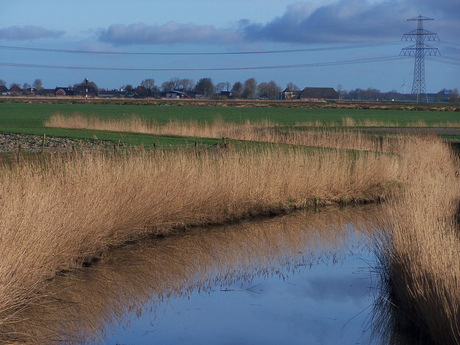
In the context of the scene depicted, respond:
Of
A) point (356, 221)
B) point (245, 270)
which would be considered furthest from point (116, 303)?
point (356, 221)

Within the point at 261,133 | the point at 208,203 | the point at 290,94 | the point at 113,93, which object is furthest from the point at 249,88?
the point at 208,203

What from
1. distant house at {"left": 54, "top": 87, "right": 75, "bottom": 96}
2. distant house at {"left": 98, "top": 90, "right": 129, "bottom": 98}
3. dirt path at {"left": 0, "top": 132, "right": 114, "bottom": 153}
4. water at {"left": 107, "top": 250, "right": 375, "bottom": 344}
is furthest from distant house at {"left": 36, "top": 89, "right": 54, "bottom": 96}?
water at {"left": 107, "top": 250, "right": 375, "bottom": 344}

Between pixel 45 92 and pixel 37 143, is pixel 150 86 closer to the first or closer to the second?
pixel 45 92

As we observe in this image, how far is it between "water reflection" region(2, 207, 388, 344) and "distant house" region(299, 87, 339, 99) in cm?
15291

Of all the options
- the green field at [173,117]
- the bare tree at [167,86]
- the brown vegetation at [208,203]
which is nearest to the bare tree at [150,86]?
the bare tree at [167,86]

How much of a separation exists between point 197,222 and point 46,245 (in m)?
5.35

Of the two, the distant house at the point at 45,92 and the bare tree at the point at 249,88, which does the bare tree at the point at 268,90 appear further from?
the distant house at the point at 45,92

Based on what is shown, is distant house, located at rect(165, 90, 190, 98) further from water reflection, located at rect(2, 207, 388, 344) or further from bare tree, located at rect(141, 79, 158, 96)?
water reflection, located at rect(2, 207, 388, 344)

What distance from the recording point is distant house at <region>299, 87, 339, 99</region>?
166m

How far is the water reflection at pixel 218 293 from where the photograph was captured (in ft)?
29.2

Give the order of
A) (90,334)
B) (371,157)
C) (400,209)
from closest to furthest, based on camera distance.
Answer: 1. (90,334)
2. (400,209)
3. (371,157)

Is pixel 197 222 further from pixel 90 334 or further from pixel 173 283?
pixel 90 334

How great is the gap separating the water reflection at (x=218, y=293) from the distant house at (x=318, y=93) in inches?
6020

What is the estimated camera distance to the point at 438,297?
7.53 meters
